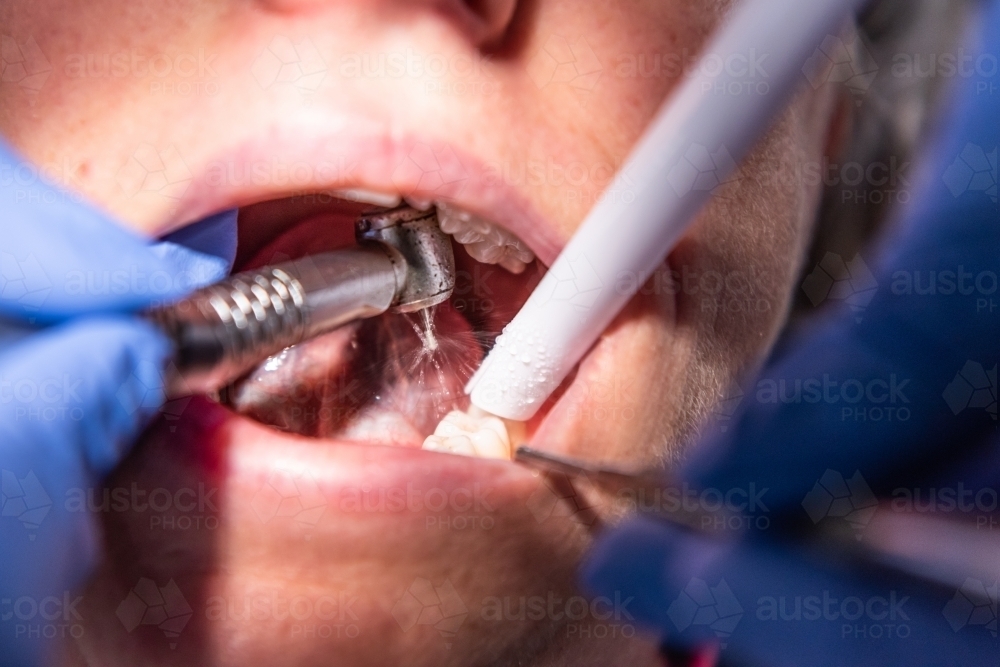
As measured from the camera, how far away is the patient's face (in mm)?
604

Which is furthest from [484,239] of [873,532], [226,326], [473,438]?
[873,532]

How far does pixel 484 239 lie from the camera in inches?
30.8

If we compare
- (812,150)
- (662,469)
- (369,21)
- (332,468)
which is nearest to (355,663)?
(332,468)

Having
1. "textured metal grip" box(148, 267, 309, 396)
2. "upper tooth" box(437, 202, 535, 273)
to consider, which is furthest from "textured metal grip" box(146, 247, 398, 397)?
"upper tooth" box(437, 202, 535, 273)

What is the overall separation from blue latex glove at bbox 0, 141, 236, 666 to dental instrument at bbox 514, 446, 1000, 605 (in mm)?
292

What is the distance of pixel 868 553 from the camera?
2.71 feet

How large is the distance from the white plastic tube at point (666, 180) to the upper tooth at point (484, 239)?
10 cm

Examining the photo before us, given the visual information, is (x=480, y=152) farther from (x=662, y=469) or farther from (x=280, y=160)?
(x=662, y=469)

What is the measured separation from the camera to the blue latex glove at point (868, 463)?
793 millimetres

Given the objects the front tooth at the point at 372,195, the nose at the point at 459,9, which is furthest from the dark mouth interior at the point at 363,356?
the nose at the point at 459,9

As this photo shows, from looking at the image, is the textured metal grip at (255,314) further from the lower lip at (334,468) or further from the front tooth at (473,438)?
the front tooth at (473,438)

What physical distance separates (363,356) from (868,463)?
2.13 ft

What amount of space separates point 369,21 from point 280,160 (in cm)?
12

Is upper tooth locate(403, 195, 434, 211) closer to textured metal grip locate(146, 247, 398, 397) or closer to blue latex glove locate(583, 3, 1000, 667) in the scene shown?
textured metal grip locate(146, 247, 398, 397)
